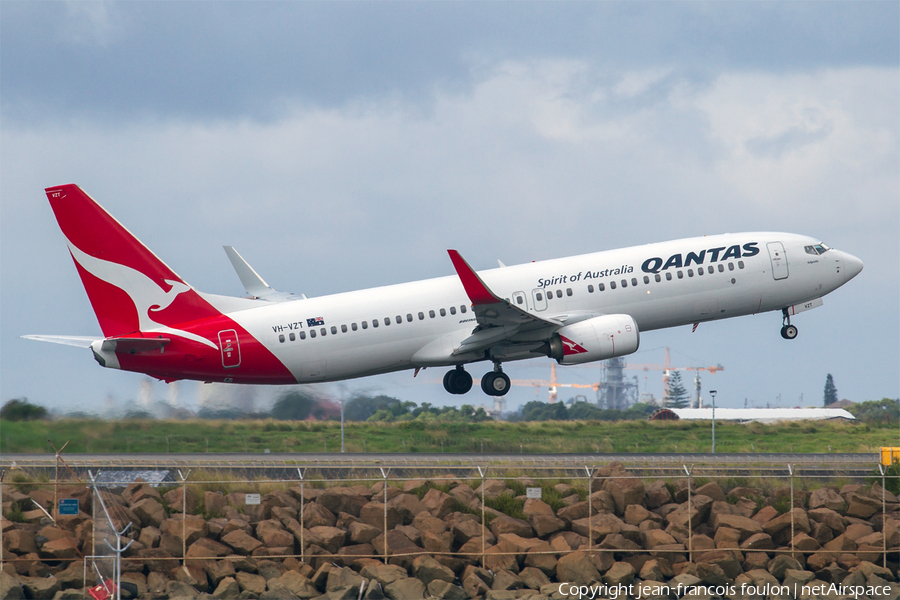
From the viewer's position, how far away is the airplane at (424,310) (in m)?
42.7

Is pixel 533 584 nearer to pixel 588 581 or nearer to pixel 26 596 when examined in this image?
pixel 588 581

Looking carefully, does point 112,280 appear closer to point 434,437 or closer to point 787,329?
point 434,437

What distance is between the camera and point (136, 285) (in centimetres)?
4303

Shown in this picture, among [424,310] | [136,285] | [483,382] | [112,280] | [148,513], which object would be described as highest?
[112,280]

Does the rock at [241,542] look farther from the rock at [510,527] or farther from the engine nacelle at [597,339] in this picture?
the engine nacelle at [597,339]

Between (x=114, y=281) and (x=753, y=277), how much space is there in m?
27.6

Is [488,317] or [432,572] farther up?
[488,317]

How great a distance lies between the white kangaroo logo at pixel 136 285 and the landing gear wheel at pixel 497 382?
45.5 feet

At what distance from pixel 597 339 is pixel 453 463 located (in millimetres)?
8691

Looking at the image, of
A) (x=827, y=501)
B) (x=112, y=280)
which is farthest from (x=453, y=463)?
(x=112, y=280)

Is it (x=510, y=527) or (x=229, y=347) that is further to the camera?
(x=229, y=347)

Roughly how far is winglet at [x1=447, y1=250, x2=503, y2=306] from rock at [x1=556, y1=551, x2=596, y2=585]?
1305 centimetres

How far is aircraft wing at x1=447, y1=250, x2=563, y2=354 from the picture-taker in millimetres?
41625

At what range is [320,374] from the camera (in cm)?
4394
